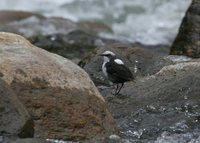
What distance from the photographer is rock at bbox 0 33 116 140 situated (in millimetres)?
6117

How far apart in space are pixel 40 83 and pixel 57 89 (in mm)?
177

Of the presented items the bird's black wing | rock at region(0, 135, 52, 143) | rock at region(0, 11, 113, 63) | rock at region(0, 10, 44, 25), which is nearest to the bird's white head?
the bird's black wing

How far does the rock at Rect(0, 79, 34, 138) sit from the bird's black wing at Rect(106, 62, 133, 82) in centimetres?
273

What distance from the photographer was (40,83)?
6.23m

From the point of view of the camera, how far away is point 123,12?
18781 mm

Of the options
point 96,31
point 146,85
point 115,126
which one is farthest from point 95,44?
point 115,126

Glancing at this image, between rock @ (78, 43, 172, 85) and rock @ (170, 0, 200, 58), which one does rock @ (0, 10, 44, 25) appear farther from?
rock @ (78, 43, 172, 85)

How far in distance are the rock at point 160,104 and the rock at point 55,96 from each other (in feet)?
2.02

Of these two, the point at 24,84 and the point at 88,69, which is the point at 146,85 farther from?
the point at 24,84

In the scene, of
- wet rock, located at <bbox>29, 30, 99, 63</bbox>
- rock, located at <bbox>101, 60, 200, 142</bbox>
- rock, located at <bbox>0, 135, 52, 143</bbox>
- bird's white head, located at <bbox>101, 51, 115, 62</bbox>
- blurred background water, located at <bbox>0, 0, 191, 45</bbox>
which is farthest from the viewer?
blurred background water, located at <bbox>0, 0, 191, 45</bbox>

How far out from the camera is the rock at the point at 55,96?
20.1ft

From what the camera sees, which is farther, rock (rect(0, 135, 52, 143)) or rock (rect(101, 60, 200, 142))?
rock (rect(101, 60, 200, 142))

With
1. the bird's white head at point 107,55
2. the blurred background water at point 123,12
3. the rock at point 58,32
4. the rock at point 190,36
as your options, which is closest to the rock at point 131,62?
the bird's white head at point 107,55

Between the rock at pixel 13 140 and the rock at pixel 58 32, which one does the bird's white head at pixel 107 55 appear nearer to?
the rock at pixel 13 140
